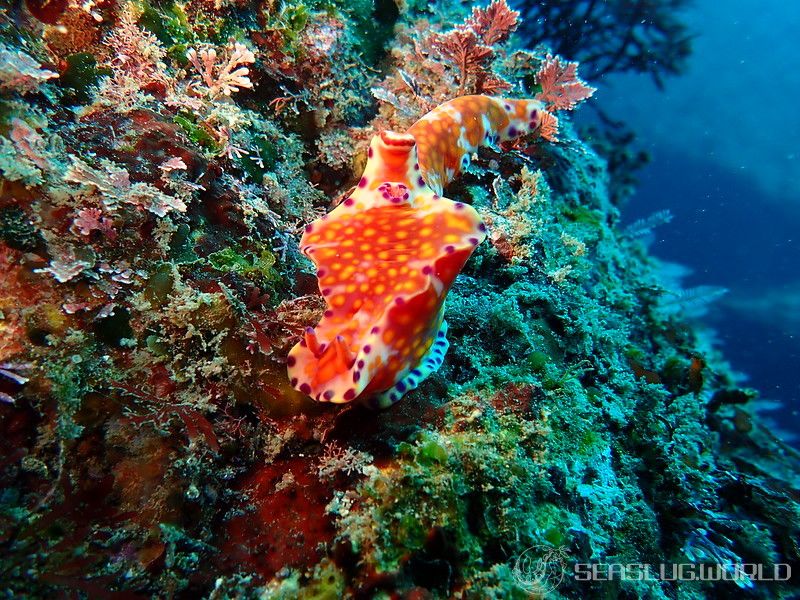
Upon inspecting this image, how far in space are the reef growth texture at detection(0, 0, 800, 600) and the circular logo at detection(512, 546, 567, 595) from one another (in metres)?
0.01

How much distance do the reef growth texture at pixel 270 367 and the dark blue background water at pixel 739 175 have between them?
50.0 ft

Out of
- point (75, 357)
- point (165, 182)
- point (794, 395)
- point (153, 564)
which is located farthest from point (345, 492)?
point (794, 395)

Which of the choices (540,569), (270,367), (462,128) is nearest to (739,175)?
(462,128)

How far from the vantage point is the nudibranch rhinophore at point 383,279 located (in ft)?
6.77

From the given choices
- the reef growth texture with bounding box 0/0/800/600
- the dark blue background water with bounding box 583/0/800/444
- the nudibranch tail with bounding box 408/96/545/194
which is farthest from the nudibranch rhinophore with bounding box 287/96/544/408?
the dark blue background water with bounding box 583/0/800/444

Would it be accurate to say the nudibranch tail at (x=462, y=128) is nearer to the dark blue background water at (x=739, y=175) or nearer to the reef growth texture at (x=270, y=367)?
the reef growth texture at (x=270, y=367)

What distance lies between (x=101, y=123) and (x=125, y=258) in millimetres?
872

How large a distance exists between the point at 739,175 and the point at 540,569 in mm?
39906

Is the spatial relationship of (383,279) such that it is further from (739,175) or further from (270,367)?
(739,175)

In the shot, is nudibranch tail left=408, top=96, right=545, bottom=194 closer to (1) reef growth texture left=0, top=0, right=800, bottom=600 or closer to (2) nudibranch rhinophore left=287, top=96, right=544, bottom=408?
(1) reef growth texture left=0, top=0, right=800, bottom=600

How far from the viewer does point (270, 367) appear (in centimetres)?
225

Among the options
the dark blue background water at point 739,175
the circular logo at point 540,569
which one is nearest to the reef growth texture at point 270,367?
the circular logo at point 540,569

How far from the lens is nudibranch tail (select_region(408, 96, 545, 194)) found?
3480 millimetres

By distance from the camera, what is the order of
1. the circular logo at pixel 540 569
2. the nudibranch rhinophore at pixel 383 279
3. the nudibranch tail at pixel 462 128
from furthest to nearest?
the nudibranch tail at pixel 462 128 → the nudibranch rhinophore at pixel 383 279 → the circular logo at pixel 540 569
